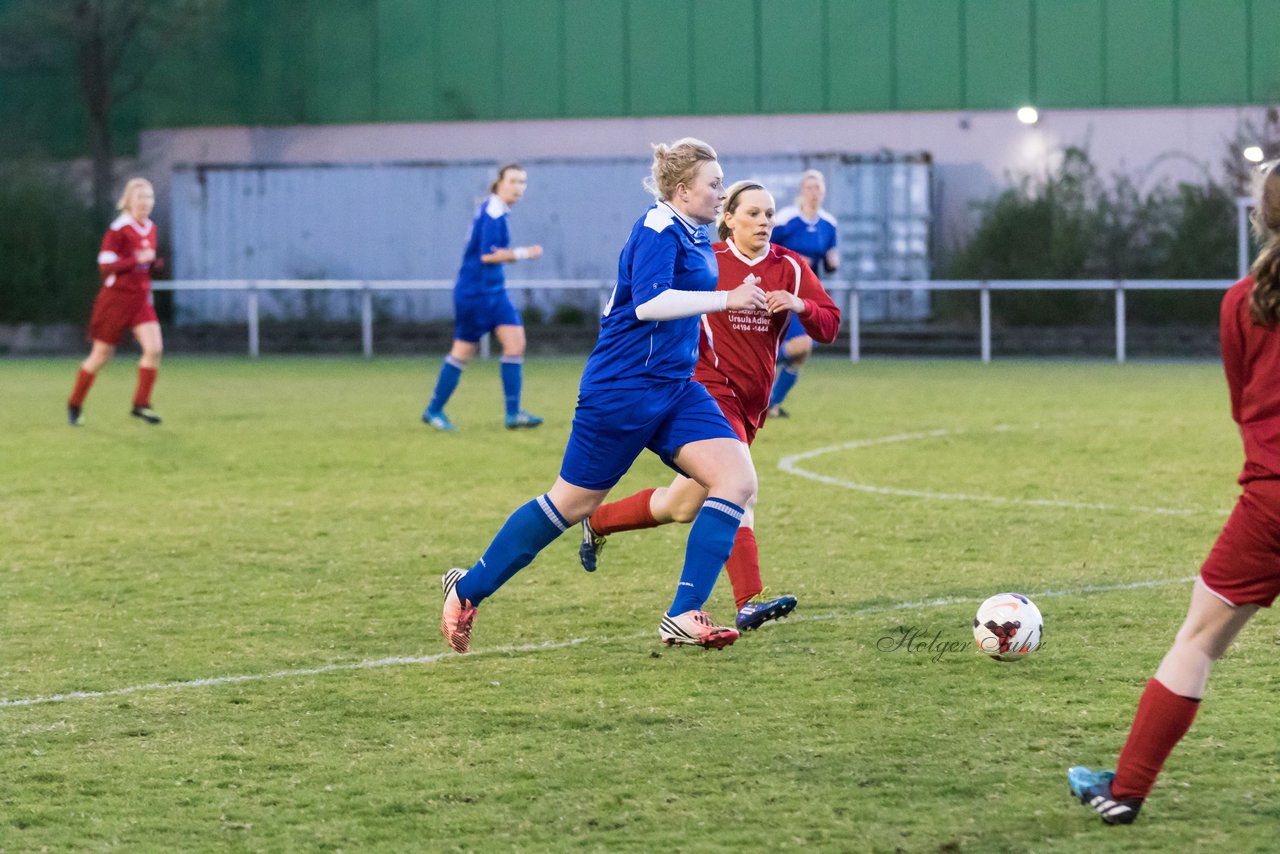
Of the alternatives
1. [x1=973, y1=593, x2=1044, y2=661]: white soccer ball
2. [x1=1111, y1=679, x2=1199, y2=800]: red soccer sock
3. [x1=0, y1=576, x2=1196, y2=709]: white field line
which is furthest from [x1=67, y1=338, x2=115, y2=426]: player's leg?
[x1=1111, y1=679, x2=1199, y2=800]: red soccer sock

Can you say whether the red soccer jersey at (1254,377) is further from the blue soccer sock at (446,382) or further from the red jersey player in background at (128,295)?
the red jersey player in background at (128,295)

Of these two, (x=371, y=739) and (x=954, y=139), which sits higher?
(x=954, y=139)

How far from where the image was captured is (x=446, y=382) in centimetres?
1421

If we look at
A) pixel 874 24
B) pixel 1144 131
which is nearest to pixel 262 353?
pixel 874 24

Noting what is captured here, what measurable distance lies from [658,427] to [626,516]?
1.07 metres

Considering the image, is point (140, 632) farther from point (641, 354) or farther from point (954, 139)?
point (954, 139)

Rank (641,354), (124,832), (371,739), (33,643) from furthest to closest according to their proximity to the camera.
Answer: (33,643) < (641,354) < (371,739) < (124,832)

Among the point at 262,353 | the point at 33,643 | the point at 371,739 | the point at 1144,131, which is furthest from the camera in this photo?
the point at 262,353

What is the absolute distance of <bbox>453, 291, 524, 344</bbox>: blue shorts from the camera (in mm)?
14055

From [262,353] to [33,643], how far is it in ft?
68.7

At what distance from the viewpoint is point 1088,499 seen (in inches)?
387

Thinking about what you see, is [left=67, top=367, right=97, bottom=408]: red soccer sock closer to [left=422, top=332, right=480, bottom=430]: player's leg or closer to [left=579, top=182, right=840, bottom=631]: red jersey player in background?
[left=422, top=332, right=480, bottom=430]: player's leg

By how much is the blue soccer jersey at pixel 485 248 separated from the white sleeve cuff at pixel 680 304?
814cm

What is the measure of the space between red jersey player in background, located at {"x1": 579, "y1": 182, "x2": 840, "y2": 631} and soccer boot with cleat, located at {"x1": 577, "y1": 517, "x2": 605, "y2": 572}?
0.59ft
